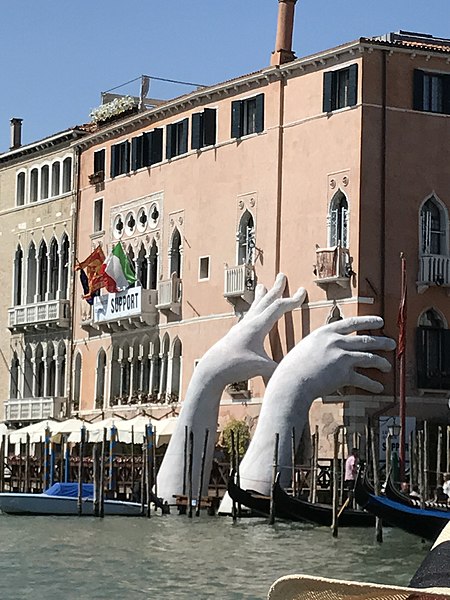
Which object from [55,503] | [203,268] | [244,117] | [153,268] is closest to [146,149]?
[153,268]

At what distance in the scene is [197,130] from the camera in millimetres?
30406

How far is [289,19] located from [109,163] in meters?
7.09

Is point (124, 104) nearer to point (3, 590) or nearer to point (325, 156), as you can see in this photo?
point (325, 156)

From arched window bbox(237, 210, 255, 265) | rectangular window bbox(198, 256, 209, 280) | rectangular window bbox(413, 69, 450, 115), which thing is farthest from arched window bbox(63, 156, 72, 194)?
rectangular window bbox(413, 69, 450, 115)

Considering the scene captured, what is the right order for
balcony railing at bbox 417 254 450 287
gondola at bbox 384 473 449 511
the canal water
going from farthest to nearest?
balcony railing at bbox 417 254 450 287 < gondola at bbox 384 473 449 511 < the canal water

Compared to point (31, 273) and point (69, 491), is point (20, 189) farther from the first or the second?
point (69, 491)

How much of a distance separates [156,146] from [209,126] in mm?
2372

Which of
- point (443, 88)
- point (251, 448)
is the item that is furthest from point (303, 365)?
point (443, 88)

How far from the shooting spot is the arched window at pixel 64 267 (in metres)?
35.4

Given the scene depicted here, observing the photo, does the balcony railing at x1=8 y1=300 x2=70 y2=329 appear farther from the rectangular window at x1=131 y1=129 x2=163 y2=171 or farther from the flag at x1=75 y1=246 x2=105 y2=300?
the rectangular window at x1=131 y1=129 x2=163 y2=171

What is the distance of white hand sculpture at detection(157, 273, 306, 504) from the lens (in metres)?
26.3

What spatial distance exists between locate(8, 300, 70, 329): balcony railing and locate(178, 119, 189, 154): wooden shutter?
5.69 m

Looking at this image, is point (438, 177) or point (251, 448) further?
point (438, 177)

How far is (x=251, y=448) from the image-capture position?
24766 mm
